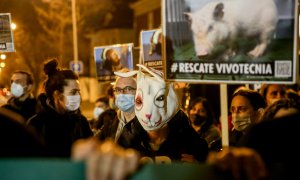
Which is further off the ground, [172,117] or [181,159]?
[172,117]

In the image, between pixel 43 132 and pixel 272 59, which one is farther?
pixel 43 132

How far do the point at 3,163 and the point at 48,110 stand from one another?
2.73 meters

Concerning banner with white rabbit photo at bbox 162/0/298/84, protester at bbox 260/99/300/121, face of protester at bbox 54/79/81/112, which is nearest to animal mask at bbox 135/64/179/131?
banner with white rabbit photo at bbox 162/0/298/84

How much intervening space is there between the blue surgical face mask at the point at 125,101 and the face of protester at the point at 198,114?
2.40 m

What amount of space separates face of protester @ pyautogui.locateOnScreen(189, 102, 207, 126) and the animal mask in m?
3.33

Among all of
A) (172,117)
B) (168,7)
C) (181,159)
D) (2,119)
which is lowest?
(181,159)

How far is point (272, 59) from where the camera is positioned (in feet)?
13.1

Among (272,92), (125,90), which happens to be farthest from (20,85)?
(272,92)

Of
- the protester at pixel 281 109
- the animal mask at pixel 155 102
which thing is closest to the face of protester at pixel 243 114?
the animal mask at pixel 155 102

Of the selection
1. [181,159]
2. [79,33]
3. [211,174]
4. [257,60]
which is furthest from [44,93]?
[79,33]

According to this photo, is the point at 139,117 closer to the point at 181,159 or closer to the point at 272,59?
the point at 181,159

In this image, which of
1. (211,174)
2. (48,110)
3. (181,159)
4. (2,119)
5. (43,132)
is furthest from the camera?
(48,110)

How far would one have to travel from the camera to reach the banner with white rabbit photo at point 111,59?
28.6 feet

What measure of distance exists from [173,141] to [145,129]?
0.85 feet
